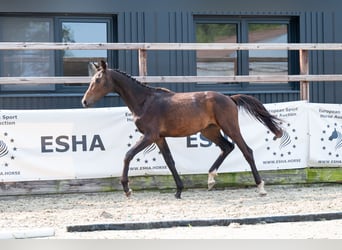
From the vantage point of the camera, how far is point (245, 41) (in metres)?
13.2

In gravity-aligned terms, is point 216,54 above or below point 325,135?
above

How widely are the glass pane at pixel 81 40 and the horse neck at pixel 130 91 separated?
3.11 metres

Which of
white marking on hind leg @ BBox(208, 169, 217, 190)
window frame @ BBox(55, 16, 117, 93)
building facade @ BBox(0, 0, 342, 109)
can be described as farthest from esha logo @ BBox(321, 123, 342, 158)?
window frame @ BBox(55, 16, 117, 93)

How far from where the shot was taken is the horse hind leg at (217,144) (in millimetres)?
9709

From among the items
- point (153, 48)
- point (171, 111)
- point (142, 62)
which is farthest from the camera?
point (142, 62)

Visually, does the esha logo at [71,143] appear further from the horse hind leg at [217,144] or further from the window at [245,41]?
the window at [245,41]

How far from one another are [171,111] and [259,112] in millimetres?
1425

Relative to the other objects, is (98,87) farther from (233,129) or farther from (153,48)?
(233,129)

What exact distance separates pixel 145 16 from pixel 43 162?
4.08 metres

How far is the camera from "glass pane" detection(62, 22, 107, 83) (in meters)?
12.5

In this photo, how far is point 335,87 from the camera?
13.2 metres

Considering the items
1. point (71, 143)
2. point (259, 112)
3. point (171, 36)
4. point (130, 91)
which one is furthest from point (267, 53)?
point (71, 143)

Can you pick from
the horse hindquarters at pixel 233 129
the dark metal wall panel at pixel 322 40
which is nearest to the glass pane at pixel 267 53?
the dark metal wall panel at pixel 322 40

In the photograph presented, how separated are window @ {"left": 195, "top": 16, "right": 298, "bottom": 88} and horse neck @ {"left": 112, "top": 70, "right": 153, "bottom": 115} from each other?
3.55 meters
